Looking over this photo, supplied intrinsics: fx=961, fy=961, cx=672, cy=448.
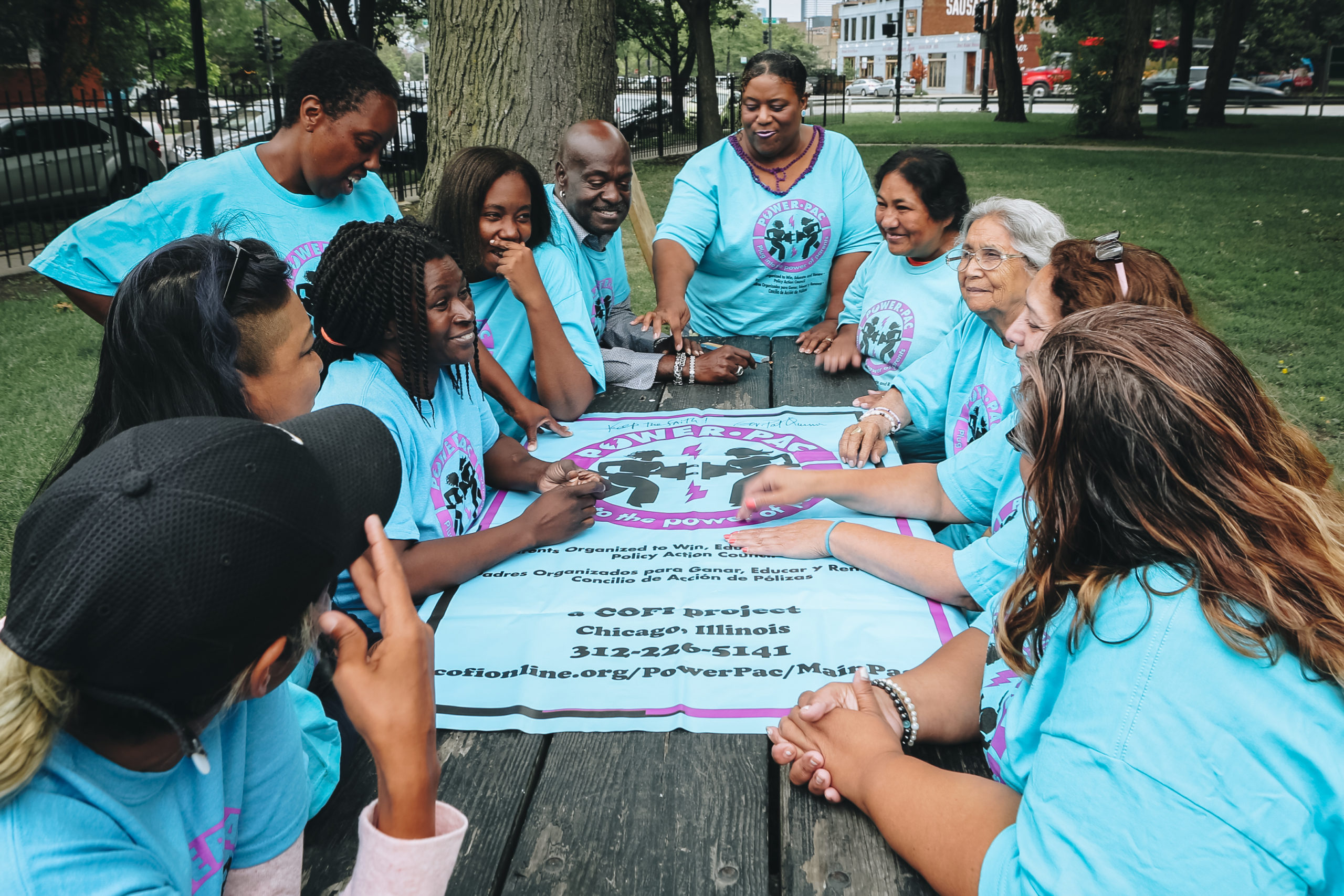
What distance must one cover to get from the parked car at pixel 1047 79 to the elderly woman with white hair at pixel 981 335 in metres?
48.7

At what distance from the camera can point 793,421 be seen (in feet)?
10.1

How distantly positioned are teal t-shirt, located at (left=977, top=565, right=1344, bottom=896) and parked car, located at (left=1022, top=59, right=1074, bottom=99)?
50.7 metres

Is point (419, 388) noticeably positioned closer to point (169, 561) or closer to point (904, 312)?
point (169, 561)

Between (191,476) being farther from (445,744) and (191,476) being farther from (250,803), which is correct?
(445,744)

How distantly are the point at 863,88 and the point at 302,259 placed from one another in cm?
6393

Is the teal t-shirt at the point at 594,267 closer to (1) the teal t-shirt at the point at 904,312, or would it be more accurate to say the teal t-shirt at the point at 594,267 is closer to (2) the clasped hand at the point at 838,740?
(1) the teal t-shirt at the point at 904,312

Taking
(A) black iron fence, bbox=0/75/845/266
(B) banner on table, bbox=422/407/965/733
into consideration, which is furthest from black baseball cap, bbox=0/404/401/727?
(A) black iron fence, bbox=0/75/845/266

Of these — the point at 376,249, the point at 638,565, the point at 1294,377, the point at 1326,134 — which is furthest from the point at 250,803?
the point at 1326,134

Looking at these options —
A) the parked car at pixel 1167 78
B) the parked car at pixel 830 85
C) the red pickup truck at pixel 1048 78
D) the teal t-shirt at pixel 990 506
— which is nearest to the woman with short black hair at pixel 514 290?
the teal t-shirt at pixel 990 506

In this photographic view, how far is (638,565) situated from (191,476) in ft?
4.26

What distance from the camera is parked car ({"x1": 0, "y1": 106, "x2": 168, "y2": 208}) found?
11.0m

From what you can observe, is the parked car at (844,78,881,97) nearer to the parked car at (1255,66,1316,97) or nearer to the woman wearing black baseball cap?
the parked car at (1255,66,1316,97)

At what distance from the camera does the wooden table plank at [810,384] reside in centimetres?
334

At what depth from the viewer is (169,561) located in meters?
0.85
